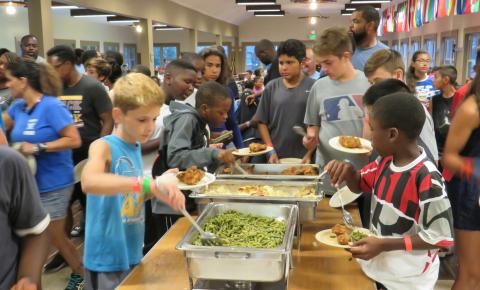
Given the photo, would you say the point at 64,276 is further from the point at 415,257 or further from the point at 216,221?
the point at 415,257

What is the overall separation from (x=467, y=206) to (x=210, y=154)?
3.27 feet

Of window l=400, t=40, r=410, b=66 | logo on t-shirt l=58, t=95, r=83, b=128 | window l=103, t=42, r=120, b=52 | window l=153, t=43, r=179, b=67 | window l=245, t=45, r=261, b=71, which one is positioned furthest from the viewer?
window l=245, t=45, r=261, b=71

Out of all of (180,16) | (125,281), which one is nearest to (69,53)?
(125,281)

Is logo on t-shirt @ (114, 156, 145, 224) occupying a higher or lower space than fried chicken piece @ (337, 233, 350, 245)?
higher

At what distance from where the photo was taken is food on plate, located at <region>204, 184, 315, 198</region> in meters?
1.64

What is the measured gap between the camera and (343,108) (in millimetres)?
2098

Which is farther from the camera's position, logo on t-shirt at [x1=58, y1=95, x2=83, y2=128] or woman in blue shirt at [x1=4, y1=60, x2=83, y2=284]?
logo on t-shirt at [x1=58, y1=95, x2=83, y2=128]

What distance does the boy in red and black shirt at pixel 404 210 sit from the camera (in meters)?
1.16

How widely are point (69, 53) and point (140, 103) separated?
1.72 meters

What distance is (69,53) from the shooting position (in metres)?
2.77

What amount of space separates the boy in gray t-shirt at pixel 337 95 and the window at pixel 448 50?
643cm

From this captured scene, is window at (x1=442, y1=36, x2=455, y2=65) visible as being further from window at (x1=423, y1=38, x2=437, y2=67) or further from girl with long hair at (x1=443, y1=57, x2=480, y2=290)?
girl with long hair at (x1=443, y1=57, x2=480, y2=290)

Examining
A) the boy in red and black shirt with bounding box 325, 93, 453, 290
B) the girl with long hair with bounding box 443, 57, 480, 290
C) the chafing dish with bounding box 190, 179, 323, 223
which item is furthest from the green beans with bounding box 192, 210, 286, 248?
the girl with long hair with bounding box 443, 57, 480, 290

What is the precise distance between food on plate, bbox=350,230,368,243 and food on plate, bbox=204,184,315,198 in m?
0.28
